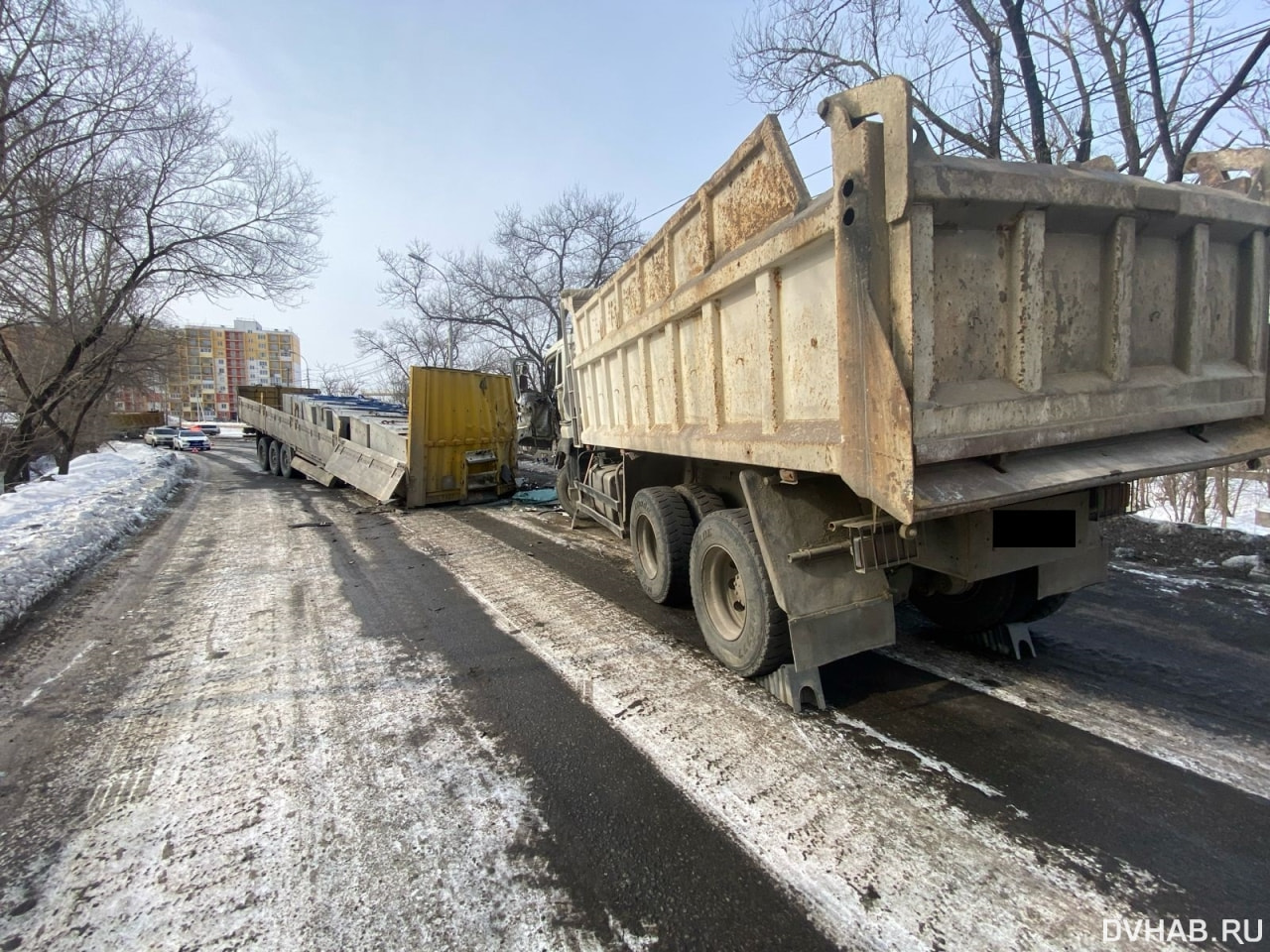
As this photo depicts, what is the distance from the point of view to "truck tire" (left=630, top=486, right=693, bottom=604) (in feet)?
15.7

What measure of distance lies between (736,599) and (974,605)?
5.18ft

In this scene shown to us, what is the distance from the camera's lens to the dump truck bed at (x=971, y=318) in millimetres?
2355

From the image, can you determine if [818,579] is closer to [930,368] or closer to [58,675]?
[930,368]

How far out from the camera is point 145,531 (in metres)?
9.44

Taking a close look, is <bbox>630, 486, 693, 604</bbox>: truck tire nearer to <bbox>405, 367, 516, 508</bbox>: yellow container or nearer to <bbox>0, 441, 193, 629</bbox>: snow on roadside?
<bbox>0, 441, 193, 629</bbox>: snow on roadside

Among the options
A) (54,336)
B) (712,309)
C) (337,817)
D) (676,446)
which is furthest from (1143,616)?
(54,336)

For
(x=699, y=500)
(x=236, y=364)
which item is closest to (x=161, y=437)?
(x=699, y=500)

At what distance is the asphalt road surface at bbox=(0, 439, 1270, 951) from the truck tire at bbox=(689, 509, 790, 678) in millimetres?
202

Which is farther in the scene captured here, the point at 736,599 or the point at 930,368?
the point at 736,599

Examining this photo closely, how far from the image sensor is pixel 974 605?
4.00 meters

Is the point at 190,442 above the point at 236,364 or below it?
below

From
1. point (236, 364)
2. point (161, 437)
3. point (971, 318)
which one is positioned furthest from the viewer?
point (236, 364)
